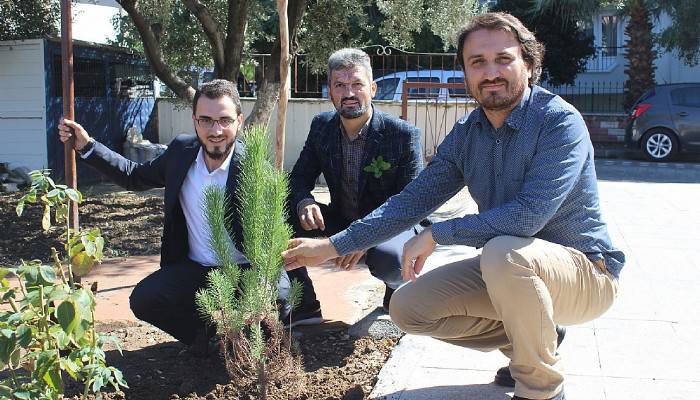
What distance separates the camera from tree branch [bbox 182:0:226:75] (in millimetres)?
9289

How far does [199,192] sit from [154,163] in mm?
344

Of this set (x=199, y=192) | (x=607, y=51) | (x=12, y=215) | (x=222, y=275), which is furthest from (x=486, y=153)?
(x=607, y=51)

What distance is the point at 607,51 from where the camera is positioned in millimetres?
26484

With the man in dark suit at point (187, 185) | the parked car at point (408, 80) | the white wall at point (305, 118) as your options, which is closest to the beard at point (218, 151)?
the man in dark suit at point (187, 185)

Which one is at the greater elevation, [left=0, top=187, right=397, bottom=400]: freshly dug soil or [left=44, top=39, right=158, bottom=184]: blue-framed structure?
[left=44, top=39, right=158, bottom=184]: blue-framed structure

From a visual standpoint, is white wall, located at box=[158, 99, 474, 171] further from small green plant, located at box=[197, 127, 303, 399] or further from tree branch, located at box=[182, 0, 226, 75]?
small green plant, located at box=[197, 127, 303, 399]

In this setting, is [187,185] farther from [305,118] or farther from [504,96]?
[305,118]

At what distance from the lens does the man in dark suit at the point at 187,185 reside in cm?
388

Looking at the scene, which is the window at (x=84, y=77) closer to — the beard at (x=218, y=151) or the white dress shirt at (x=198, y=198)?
the white dress shirt at (x=198, y=198)

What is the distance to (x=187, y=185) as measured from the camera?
4031mm

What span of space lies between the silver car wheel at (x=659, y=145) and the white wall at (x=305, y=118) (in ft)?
18.3

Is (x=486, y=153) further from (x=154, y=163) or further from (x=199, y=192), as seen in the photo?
(x=154, y=163)

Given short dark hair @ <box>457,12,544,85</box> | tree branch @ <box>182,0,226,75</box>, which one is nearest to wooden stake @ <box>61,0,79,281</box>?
short dark hair @ <box>457,12,544,85</box>

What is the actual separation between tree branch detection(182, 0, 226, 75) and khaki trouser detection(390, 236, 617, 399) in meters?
6.61
